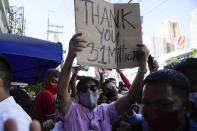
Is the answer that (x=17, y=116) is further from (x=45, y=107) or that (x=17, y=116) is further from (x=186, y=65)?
(x=45, y=107)

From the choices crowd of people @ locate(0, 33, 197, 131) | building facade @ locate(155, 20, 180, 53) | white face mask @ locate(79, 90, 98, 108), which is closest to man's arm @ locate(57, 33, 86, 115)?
crowd of people @ locate(0, 33, 197, 131)

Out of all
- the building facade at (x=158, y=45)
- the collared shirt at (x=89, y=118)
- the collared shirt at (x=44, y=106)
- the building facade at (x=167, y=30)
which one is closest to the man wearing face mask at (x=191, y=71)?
the collared shirt at (x=89, y=118)

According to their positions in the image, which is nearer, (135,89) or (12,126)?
(12,126)

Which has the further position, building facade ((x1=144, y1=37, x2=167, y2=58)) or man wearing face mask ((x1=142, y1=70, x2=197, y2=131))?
building facade ((x1=144, y1=37, x2=167, y2=58))

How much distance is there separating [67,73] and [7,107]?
0.71 meters

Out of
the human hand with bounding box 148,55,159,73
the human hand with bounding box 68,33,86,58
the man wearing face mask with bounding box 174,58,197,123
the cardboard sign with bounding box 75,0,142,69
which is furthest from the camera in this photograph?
the human hand with bounding box 148,55,159,73

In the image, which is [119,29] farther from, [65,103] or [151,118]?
[151,118]

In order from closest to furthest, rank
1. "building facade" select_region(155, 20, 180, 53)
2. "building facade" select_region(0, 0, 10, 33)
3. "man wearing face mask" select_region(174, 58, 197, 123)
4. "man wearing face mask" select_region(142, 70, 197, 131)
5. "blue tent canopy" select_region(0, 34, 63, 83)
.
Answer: "man wearing face mask" select_region(142, 70, 197, 131), "man wearing face mask" select_region(174, 58, 197, 123), "blue tent canopy" select_region(0, 34, 63, 83), "building facade" select_region(0, 0, 10, 33), "building facade" select_region(155, 20, 180, 53)

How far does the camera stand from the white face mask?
2.21 m

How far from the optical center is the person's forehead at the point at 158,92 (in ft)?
4.22

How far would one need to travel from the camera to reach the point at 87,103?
7.23ft

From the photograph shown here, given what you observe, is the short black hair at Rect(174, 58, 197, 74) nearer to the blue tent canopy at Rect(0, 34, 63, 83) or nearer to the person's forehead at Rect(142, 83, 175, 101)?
the person's forehead at Rect(142, 83, 175, 101)

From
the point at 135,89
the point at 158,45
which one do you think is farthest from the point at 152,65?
the point at 158,45

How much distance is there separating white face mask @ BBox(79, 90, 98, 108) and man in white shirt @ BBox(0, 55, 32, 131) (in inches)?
33.2
